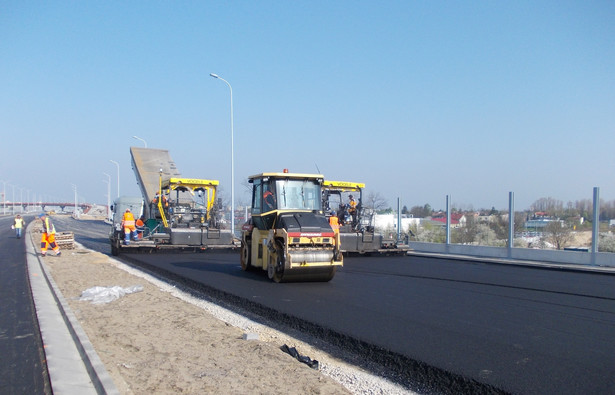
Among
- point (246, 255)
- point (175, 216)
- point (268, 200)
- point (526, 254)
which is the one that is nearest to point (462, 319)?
point (268, 200)

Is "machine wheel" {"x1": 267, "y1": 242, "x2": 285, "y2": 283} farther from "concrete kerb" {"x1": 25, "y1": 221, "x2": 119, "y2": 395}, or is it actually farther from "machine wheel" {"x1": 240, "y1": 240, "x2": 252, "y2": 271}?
"concrete kerb" {"x1": 25, "y1": 221, "x2": 119, "y2": 395}

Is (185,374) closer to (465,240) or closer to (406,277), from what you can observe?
(406,277)

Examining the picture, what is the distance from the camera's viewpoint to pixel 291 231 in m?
10.7

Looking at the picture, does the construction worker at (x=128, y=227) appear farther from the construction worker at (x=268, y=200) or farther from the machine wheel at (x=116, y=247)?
the construction worker at (x=268, y=200)

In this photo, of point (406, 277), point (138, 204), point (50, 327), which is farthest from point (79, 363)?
point (138, 204)

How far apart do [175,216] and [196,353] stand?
1393 centimetres

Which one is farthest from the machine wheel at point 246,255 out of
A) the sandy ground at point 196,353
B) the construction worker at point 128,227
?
the construction worker at point 128,227

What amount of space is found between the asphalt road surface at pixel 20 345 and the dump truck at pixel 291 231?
4731 mm

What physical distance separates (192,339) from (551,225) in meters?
19.0

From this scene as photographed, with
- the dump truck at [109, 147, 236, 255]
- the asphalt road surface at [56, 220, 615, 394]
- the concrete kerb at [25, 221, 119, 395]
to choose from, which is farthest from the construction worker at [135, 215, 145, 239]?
the concrete kerb at [25, 221, 119, 395]

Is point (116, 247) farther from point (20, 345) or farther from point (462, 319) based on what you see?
point (462, 319)

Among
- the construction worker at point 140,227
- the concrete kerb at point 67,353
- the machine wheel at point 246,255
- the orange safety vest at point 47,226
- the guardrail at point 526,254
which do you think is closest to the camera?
the concrete kerb at point 67,353

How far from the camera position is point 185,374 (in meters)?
5.13

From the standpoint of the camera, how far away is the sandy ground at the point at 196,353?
484 cm
